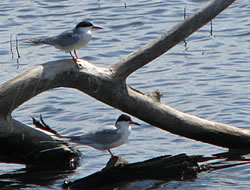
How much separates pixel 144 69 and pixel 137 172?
5.39 meters

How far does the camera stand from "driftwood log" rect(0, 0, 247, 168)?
25.9 feet

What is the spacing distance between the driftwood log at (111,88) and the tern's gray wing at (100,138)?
0.44m

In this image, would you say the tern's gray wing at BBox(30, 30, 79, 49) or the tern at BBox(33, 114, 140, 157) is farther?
the tern's gray wing at BBox(30, 30, 79, 49)

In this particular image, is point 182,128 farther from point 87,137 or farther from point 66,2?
point 66,2

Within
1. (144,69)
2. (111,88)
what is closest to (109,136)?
(111,88)

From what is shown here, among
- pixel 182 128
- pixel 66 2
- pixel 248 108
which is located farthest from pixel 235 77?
pixel 66 2

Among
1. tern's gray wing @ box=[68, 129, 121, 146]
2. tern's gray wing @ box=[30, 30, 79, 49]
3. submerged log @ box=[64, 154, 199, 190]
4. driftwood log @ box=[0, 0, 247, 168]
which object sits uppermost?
tern's gray wing @ box=[30, 30, 79, 49]

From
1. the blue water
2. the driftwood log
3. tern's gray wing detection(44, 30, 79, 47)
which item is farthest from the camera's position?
the blue water

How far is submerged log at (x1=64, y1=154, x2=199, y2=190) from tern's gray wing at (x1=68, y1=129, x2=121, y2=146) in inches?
10.4

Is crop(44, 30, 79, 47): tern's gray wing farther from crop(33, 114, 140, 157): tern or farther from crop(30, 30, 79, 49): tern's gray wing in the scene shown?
crop(33, 114, 140, 157): tern

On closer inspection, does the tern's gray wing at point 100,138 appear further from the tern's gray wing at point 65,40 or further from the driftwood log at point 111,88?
the tern's gray wing at point 65,40

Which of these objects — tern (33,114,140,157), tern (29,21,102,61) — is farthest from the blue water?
tern (29,21,102,61)

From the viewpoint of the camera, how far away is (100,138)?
836cm

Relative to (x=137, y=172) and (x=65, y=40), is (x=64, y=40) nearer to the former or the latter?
(x=65, y=40)
